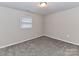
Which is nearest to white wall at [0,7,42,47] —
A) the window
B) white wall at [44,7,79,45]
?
the window

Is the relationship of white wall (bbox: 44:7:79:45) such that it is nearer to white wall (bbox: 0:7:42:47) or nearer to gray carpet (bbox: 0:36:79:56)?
gray carpet (bbox: 0:36:79:56)

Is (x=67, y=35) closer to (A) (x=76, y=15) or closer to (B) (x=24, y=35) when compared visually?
(A) (x=76, y=15)

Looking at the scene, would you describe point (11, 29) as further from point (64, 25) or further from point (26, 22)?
point (64, 25)

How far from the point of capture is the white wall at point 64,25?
4.82 m

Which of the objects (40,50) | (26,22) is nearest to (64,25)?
(26,22)

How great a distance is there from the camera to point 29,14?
601 cm

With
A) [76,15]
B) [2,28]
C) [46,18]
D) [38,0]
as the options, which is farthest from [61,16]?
[2,28]

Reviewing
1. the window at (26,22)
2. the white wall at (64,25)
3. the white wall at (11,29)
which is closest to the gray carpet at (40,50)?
the white wall at (11,29)

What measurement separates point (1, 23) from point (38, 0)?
1.74 metres

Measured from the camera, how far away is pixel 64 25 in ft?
18.1

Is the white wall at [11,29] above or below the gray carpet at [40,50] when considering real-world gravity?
above

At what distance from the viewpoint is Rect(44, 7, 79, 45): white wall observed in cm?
482

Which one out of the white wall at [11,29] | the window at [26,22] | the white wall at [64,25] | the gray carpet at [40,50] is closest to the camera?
the gray carpet at [40,50]

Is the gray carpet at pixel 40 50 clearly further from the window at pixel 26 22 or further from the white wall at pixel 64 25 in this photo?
the window at pixel 26 22
